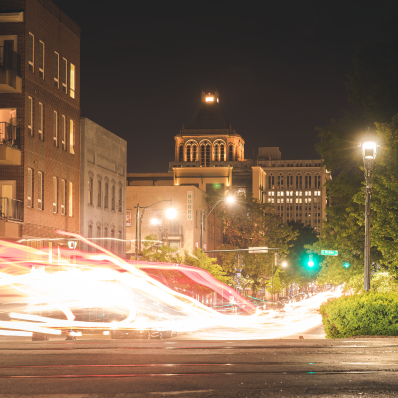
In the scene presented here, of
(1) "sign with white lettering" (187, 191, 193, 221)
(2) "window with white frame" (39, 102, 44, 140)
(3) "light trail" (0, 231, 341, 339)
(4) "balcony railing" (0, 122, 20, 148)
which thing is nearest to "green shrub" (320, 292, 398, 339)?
(3) "light trail" (0, 231, 341, 339)

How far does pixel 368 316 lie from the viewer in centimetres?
1914

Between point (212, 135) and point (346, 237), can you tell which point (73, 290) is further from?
point (212, 135)

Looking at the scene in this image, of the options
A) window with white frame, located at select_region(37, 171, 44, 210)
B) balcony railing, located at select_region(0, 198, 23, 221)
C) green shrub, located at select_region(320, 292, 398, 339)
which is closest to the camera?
green shrub, located at select_region(320, 292, 398, 339)

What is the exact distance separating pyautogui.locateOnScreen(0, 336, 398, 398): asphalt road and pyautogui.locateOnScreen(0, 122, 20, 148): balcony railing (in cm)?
1715

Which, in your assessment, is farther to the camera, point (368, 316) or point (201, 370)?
point (368, 316)

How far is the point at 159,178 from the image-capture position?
12488 cm

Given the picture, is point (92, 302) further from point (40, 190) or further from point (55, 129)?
point (55, 129)

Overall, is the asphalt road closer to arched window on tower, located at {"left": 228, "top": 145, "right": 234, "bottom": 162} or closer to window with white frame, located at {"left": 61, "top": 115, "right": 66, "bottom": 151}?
window with white frame, located at {"left": 61, "top": 115, "right": 66, "bottom": 151}

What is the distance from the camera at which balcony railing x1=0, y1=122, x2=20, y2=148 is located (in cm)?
3238

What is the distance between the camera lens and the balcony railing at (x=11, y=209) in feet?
102

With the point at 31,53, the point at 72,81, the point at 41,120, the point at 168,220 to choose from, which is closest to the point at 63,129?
the point at 41,120

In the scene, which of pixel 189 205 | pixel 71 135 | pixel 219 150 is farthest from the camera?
pixel 219 150

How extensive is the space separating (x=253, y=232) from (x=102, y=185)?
30.8 meters

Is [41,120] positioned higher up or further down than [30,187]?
higher up
